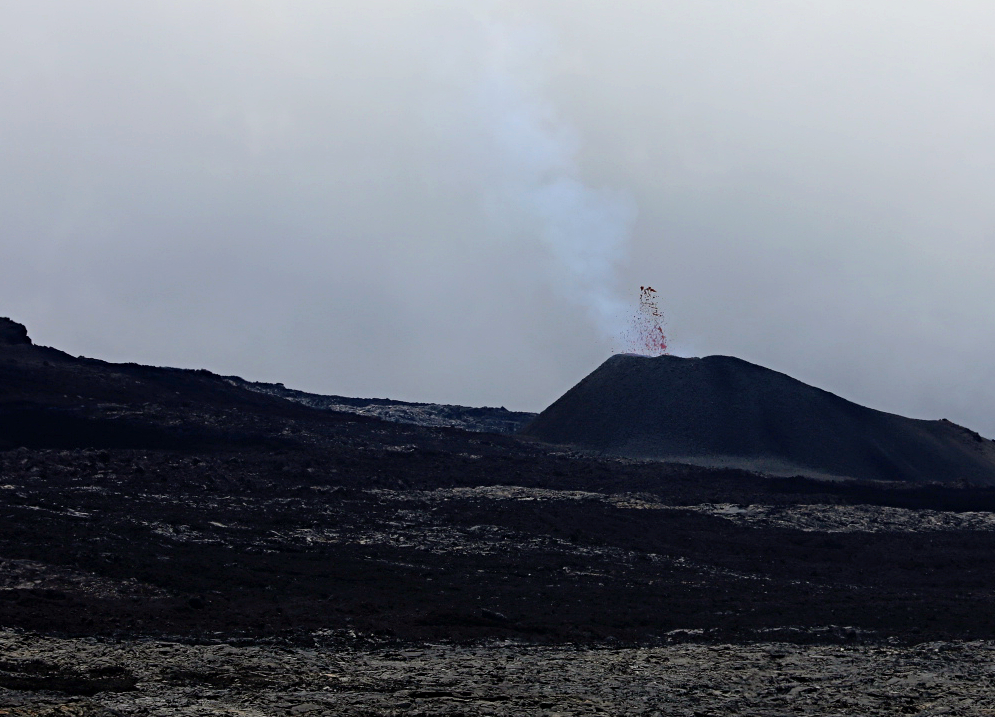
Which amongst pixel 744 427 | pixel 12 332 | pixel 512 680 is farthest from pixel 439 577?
pixel 12 332

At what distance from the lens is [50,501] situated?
41.9 meters

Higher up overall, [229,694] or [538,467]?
[538,467]

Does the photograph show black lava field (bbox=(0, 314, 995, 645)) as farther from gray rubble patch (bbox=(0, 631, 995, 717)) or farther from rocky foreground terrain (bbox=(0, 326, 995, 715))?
gray rubble patch (bbox=(0, 631, 995, 717))

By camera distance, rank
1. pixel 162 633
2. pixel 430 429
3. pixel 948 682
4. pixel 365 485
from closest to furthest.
Answer: pixel 948 682 < pixel 162 633 < pixel 365 485 < pixel 430 429

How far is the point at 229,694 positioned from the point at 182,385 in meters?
54.8

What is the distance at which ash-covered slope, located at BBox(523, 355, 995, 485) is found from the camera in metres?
77.8

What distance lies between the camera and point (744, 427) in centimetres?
8075

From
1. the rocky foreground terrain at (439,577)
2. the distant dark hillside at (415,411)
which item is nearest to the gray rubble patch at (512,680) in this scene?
the rocky foreground terrain at (439,577)

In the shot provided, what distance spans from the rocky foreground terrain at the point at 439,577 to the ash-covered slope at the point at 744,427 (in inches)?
439

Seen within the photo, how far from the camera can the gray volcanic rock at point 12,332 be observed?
76000mm

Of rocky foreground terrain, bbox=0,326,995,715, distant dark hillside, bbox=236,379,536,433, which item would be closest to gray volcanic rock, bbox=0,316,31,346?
rocky foreground terrain, bbox=0,326,995,715

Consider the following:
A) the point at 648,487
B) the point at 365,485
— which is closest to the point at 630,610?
the point at 365,485

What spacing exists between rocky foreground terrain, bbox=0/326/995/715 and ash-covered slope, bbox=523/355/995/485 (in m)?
11.1

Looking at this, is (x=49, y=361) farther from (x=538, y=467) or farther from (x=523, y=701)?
(x=523, y=701)
